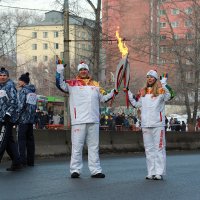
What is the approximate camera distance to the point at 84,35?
130 feet

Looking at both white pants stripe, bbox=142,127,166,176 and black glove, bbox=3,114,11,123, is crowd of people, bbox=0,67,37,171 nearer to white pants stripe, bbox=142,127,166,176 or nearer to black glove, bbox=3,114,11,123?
black glove, bbox=3,114,11,123

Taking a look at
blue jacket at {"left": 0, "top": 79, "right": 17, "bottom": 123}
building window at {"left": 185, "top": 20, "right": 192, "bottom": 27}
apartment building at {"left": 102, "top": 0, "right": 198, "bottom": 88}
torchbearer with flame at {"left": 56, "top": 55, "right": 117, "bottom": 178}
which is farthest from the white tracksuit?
building window at {"left": 185, "top": 20, "right": 192, "bottom": 27}

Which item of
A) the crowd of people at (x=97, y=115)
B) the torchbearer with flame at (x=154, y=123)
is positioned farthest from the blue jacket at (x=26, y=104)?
the torchbearer with flame at (x=154, y=123)

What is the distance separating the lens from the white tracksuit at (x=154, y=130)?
9.86m

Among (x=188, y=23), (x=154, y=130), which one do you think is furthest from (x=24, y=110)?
(x=188, y=23)

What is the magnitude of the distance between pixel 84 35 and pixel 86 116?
30.3 m

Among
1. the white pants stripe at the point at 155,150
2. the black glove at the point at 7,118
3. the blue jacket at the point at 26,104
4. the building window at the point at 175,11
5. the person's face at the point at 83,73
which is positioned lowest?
the white pants stripe at the point at 155,150

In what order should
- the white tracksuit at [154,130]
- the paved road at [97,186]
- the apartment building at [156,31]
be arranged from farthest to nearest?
1. the apartment building at [156,31]
2. the white tracksuit at [154,130]
3. the paved road at [97,186]

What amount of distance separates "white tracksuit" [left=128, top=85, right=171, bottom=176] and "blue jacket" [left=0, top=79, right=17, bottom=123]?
2.47m

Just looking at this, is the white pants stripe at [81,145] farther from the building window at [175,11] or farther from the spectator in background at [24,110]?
the building window at [175,11]

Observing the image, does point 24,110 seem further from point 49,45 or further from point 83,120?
point 49,45

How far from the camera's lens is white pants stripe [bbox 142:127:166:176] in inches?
387

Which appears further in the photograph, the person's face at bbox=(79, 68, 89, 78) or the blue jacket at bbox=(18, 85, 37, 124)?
the blue jacket at bbox=(18, 85, 37, 124)

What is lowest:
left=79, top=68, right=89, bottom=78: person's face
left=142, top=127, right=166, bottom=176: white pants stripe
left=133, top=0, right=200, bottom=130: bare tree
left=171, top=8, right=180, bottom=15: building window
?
left=142, top=127, right=166, bottom=176: white pants stripe
